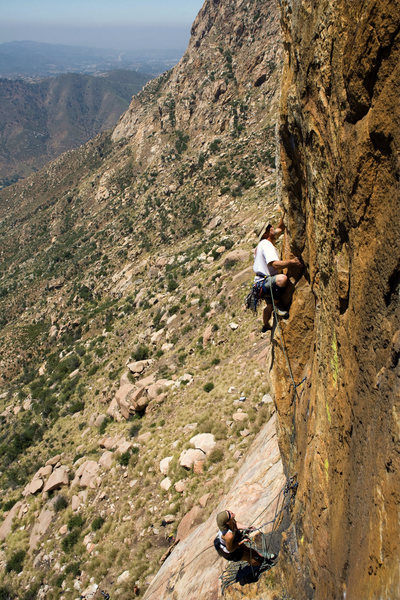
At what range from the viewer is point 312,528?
421cm

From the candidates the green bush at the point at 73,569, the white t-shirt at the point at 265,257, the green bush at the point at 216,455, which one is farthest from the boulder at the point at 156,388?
the white t-shirt at the point at 265,257

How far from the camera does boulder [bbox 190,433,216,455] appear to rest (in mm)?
12239

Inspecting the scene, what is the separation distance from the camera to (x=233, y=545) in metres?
5.68

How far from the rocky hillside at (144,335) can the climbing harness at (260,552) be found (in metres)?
0.46

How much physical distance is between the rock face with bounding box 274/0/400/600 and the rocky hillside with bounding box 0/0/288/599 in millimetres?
2593

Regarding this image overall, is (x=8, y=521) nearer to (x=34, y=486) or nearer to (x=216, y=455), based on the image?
(x=34, y=486)

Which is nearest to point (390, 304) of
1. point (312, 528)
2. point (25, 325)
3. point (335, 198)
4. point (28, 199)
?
point (335, 198)

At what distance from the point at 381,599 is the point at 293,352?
3251 millimetres

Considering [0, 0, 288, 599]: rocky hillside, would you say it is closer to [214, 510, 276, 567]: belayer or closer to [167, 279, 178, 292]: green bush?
[167, 279, 178, 292]: green bush

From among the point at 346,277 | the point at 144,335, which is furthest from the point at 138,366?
the point at 346,277

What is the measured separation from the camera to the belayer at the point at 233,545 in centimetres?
560

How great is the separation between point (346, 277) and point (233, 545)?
4.84 m

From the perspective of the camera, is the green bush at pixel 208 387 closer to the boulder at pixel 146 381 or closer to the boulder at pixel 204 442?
the boulder at pixel 204 442

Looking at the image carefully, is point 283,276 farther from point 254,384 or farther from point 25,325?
point 25,325
